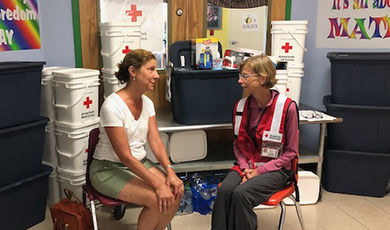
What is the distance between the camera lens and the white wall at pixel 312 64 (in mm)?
3242

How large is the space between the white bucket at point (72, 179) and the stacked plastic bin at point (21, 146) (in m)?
0.11

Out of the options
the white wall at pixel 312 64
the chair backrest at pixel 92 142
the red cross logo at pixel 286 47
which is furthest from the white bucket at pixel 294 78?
the chair backrest at pixel 92 142

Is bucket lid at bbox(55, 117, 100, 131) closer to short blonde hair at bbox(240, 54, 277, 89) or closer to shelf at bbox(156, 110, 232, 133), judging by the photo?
shelf at bbox(156, 110, 232, 133)

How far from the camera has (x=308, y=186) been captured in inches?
111

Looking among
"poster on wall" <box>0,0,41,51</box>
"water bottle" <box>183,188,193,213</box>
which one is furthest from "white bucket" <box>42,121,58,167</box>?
"water bottle" <box>183,188,193,213</box>

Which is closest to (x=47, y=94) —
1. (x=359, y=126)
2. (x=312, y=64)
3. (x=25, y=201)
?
(x=25, y=201)

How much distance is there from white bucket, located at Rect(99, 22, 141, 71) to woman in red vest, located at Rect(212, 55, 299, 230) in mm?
841

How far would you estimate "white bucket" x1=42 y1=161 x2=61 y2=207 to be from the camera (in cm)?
266

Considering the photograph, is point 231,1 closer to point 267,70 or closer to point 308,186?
point 267,70

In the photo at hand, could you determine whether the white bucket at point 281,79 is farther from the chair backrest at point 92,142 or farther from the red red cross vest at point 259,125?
the chair backrest at point 92,142

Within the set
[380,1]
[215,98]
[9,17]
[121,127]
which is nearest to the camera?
[121,127]

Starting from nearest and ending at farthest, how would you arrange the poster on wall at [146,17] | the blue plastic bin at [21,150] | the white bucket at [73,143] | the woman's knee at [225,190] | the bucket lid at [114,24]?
the woman's knee at [225,190]
the blue plastic bin at [21,150]
the white bucket at [73,143]
the bucket lid at [114,24]
the poster on wall at [146,17]

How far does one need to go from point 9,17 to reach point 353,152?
253cm

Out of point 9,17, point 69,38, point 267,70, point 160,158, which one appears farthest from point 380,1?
point 9,17
